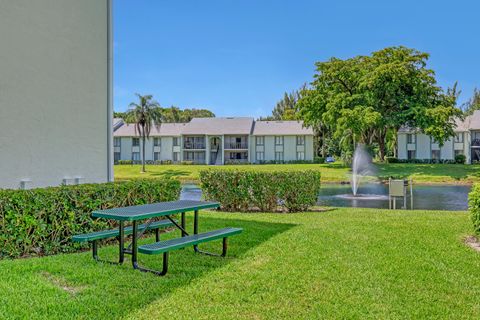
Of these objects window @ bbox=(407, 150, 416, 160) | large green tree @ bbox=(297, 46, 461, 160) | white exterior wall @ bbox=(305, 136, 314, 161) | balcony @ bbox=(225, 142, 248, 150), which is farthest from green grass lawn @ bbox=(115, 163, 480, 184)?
balcony @ bbox=(225, 142, 248, 150)

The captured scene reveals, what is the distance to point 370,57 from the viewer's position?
3981 cm

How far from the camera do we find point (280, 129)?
56.2 meters

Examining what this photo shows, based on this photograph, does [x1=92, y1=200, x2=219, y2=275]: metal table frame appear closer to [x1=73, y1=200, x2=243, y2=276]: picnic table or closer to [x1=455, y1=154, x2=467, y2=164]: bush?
[x1=73, y1=200, x2=243, y2=276]: picnic table

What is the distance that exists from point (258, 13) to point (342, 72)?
66.7 ft

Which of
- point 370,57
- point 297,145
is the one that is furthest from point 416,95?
point 297,145

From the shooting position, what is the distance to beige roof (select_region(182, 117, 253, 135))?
56250 millimetres

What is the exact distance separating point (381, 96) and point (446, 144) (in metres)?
17.6

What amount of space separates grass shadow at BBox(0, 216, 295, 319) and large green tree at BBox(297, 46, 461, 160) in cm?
3160

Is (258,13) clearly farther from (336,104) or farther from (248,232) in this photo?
(336,104)

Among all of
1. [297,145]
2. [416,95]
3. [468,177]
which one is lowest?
[468,177]

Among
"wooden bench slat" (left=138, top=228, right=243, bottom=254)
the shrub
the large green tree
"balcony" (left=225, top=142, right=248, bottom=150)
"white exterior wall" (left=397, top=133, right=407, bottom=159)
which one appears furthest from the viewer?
"balcony" (left=225, top=142, right=248, bottom=150)

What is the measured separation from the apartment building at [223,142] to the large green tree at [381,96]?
45.6ft

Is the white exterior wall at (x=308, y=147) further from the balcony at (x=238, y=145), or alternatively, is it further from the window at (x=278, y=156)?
the balcony at (x=238, y=145)

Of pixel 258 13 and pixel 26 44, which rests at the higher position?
pixel 258 13
